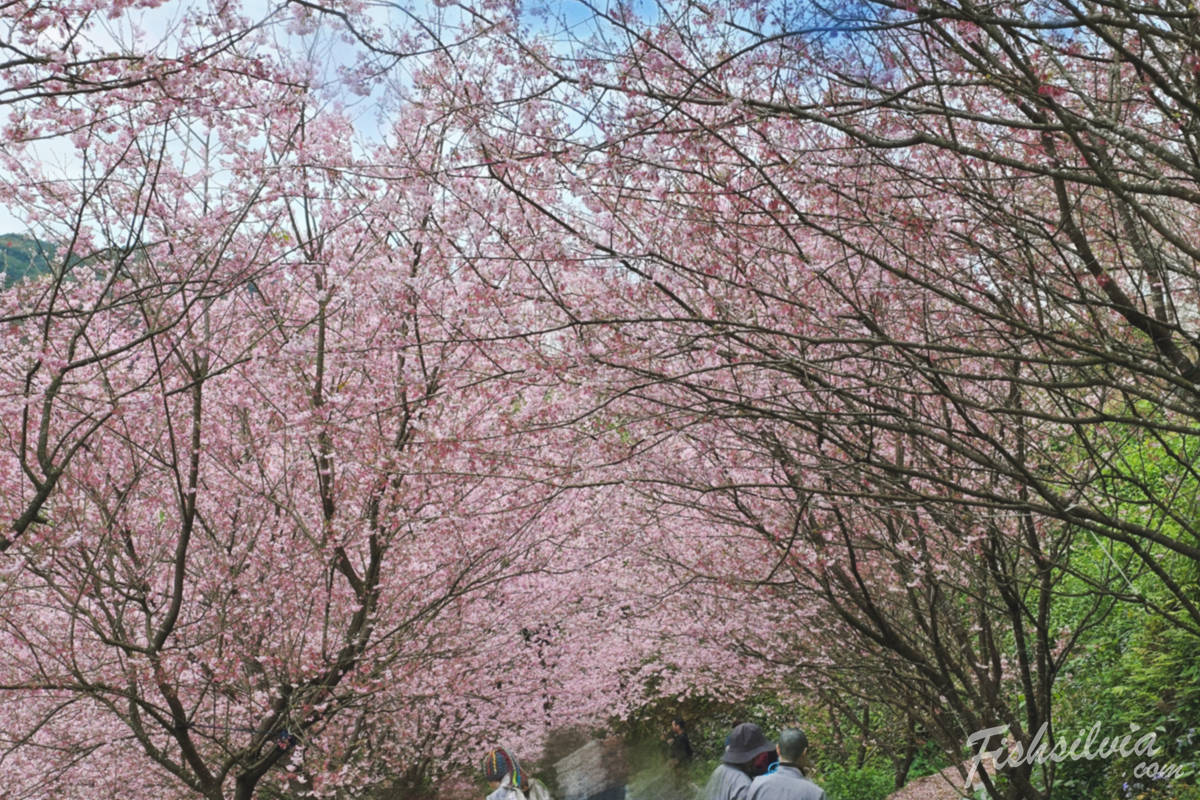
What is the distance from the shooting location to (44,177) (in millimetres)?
6789

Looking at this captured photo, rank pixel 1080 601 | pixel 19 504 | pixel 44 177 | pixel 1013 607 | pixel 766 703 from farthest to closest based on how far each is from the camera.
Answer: pixel 766 703 → pixel 1080 601 → pixel 19 504 → pixel 44 177 → pixel 1013 607

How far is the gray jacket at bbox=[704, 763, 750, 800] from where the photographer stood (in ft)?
19.0

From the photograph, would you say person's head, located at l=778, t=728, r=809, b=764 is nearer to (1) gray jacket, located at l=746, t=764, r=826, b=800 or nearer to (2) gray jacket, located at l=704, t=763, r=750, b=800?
(1) gray jacket, located at l=746, t=764, r=826, b=800

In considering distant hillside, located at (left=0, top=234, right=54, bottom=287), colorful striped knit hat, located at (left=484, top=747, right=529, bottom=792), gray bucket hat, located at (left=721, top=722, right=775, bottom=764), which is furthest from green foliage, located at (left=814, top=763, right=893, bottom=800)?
distant hillside, located at (left=0, top=234, right=54, bottom=287)

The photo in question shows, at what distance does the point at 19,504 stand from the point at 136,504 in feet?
2.71

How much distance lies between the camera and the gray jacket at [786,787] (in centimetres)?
503

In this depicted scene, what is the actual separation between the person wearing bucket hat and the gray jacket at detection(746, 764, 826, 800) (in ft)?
2.03

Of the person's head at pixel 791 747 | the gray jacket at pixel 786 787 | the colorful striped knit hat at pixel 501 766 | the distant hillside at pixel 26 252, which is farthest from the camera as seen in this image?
the colorful striped knit hat at pixel 501 766

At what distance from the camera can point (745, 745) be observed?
6.07 metres

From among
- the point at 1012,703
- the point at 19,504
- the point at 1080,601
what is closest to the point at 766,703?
the point at 1080,601

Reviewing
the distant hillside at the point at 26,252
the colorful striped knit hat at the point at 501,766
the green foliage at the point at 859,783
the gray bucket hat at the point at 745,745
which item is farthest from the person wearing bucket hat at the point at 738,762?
the green foliage at the point at 859,783

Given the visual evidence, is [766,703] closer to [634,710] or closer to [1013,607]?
[634,710]

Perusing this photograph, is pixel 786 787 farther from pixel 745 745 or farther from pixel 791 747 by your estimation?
pixel 745 745

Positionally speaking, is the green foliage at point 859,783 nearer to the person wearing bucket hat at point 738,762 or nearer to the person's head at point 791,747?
the person wearing bucket hat at point 738,762
